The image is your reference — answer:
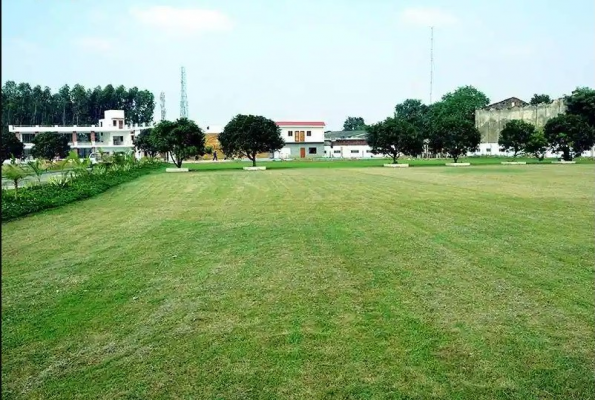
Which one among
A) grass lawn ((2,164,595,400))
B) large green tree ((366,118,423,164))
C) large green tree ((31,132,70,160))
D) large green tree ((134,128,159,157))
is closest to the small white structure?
large green tree ((134,128,159,157))

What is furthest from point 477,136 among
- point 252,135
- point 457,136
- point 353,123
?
point 353,123

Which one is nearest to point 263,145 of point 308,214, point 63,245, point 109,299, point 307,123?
point 307,123

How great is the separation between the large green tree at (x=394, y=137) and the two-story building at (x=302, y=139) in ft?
80.5

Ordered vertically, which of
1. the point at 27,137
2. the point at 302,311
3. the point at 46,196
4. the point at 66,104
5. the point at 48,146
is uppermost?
the point at 66,104

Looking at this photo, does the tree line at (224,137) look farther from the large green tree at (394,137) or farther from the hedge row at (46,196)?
the hedge row at (46,196)

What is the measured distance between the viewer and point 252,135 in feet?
150

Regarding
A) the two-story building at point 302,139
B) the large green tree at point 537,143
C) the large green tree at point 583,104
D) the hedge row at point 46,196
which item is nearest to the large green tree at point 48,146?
the two-story building at point 302,139

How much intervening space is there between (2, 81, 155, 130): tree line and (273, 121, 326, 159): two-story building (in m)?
30.7

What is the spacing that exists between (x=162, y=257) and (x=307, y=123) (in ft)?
216

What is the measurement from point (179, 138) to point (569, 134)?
34.2 metres

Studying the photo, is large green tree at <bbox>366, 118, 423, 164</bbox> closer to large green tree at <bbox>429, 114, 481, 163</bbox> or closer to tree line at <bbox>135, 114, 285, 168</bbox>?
large green tree at <bbox>429, 114, 481, 163</bbox>

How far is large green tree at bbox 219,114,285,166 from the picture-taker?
150 feet

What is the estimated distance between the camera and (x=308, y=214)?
13.4 meters

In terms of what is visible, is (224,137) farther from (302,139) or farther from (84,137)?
(84,137)
